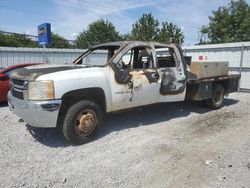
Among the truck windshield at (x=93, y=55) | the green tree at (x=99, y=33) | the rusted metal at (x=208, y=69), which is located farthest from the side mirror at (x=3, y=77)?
the green tree at (x=99, y=33)

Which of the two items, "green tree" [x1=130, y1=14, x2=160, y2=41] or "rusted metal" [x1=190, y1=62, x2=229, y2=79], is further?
"green tree" [x1=130, y1=14, x2=160, y2=41]

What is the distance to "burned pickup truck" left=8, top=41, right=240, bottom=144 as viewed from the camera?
14.0 feet

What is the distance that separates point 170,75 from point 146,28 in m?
Result: 26.1

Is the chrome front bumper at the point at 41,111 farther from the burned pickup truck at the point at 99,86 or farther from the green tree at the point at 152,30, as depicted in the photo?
the green tree at the point at 152,30

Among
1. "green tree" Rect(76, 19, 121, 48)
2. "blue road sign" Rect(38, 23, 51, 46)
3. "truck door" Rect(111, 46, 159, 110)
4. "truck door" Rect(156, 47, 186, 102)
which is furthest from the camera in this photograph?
"green tree" Rect(76, 19, 121, 48)

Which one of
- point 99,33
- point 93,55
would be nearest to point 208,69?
point 93,55

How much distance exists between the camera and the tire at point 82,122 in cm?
456

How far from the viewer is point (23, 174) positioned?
11.9ft

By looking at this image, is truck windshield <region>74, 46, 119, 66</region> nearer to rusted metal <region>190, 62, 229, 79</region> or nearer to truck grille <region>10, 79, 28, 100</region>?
truck grille <region>10, 79, 28, 100</region>

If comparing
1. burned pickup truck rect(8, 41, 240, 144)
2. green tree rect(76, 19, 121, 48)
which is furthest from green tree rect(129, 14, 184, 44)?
burned pickup truck rect(8, 41, 240, 144)

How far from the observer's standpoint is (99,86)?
4801 mm

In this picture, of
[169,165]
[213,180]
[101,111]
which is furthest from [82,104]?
[213,180]

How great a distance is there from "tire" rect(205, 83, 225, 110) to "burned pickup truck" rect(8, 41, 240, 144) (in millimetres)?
614

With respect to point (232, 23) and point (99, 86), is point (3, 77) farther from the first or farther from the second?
point (232, 23)
